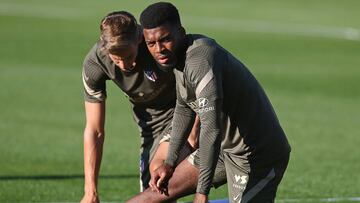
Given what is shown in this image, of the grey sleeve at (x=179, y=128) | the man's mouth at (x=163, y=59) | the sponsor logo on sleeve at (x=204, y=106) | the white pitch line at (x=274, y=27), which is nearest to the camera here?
the sponsor logo on sleeve at (x=204, y=106)

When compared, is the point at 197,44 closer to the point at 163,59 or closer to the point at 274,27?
the point at 163,59

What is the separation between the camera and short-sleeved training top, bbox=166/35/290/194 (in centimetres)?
777

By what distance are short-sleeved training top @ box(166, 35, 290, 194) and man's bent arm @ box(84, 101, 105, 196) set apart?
3.58 ft

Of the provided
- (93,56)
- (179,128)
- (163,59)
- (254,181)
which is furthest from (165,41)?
(93,56)

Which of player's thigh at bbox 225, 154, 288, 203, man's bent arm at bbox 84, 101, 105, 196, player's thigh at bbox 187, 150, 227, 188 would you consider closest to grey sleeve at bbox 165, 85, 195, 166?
player's thigh at bbox 187, 150, 227, 188

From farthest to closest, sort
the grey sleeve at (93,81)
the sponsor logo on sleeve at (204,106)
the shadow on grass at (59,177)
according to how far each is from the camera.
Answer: the shadow on grass at (59,177) < the grey sleeve at (93,81) < the sponsor logo on sleeve at (204,106)

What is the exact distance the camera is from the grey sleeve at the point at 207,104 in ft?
25.4

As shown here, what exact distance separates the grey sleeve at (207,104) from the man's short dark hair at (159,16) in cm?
→ 32

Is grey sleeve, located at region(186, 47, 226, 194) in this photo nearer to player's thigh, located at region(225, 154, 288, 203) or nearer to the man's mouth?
the man's mouth

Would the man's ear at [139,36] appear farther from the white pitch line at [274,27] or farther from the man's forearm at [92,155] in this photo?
the white pitch line at [274,27]

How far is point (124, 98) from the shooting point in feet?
66.7

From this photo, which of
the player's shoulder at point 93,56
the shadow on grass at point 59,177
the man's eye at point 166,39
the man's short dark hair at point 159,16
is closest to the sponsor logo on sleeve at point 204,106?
the man's eye at point 166,39

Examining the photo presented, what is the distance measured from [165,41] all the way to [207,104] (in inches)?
23.1

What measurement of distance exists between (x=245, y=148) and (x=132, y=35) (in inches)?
56.2
